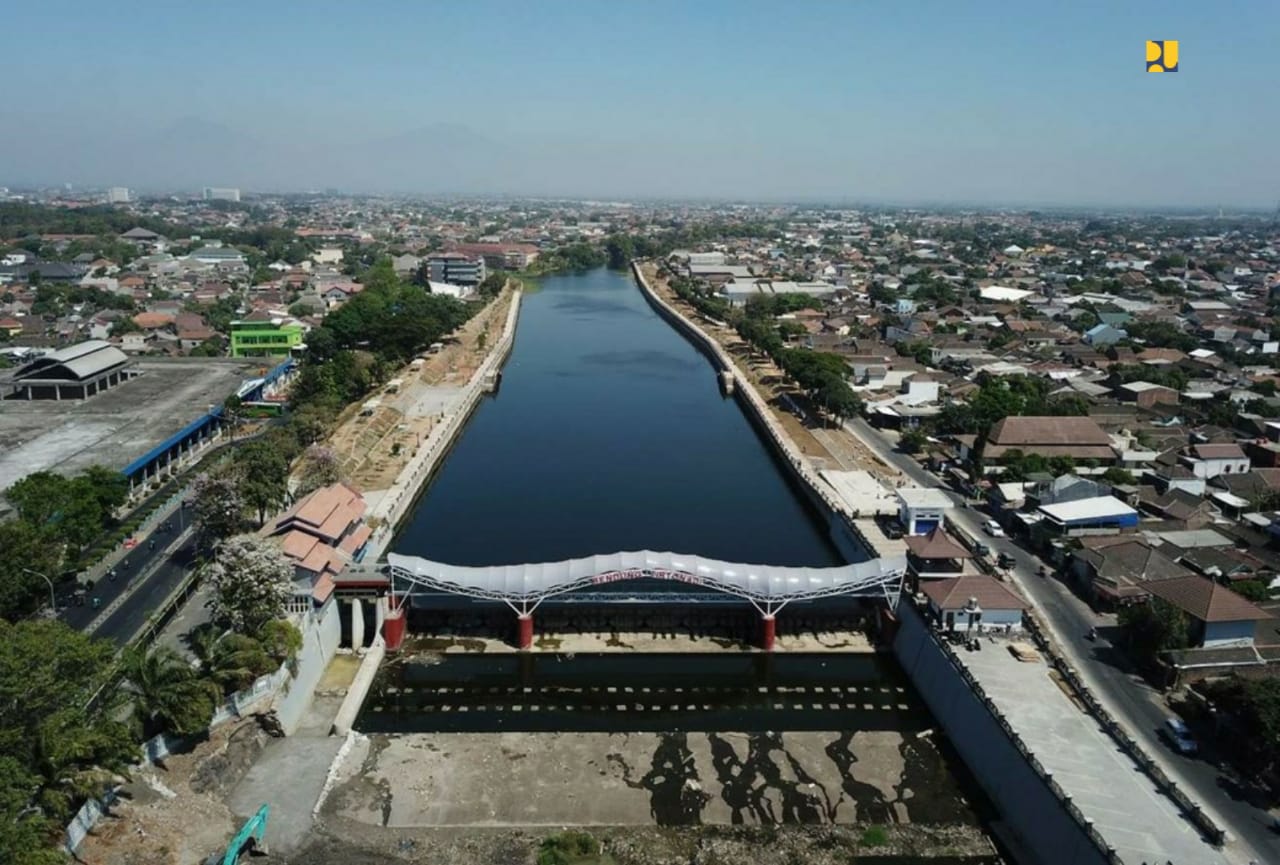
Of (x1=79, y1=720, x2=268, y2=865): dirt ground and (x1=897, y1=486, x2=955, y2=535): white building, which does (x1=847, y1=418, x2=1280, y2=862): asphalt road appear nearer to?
(x1=897, y1=486, x2=955, y2=535): white building

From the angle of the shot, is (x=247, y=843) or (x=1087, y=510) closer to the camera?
(x=247, y=843)

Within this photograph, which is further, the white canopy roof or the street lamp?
the white canopy roof

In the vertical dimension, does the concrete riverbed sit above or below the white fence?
below

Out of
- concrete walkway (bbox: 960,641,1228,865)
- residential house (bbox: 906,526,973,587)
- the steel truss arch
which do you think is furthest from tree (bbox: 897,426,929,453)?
concrete walkway (bbox: 960,641,1228,865)

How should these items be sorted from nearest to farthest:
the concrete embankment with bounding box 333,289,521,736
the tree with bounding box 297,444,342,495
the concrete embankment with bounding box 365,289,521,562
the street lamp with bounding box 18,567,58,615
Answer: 1. the concrete embankment with bounding box 333,289,521,736
2. the street lamp with bounding box 18,567,58,615
3. the concrete embankment with bounding box 365,289,521,562
4. the tree with bounding box 297,444,342,495

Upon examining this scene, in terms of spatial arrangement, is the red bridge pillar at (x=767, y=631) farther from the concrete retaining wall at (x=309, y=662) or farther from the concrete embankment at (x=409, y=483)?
the concrete retaining wall at (x=309, y=662)

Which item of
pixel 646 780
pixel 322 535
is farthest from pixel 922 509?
pixel 322 535

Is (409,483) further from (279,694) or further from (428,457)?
(279,694)
